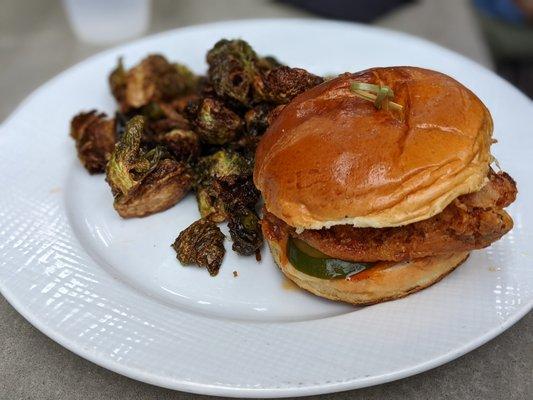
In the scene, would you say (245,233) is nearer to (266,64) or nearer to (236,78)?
(236,78)

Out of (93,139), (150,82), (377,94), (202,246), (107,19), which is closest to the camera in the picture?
(377,94)

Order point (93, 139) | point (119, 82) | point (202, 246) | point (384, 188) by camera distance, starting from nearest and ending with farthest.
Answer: point (384, 188)
point (202, 246)
point (93, 139)
point (119, 82)

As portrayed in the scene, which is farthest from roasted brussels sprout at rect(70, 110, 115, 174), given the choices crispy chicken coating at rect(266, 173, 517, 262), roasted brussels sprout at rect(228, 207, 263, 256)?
crispy chicken coating at rect(266, 173, 517, 262)

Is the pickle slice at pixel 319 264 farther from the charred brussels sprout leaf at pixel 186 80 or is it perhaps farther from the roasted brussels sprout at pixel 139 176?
the charred brussels sprout leaf at pixel 186 80

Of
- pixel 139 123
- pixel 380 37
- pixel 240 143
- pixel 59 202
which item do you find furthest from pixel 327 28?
pixel 59 202

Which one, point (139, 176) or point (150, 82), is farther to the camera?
point (150, 82)

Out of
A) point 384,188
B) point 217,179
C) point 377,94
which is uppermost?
point 377,94

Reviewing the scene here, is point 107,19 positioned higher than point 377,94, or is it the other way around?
point 377,94

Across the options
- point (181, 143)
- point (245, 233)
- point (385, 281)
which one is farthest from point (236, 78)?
point (385, 281)

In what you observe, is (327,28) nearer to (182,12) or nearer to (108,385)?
(182,12)
